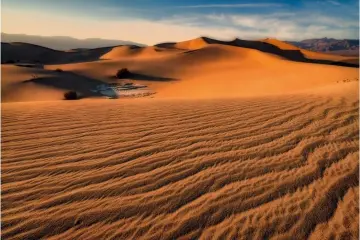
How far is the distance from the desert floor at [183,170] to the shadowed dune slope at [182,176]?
0.01 m

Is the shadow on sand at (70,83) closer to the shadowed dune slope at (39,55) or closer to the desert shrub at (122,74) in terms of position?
the desert shrub at (122,74)

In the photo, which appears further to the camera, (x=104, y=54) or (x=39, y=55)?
(x=104, y=54)

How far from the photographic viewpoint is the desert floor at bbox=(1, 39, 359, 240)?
259cm

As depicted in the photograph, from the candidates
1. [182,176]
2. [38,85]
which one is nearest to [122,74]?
[38,85]

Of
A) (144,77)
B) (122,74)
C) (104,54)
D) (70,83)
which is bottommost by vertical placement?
(70,83)

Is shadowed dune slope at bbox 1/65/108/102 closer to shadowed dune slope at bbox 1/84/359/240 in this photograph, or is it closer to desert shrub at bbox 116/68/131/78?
desert shrub at bbox 116/68/131/78

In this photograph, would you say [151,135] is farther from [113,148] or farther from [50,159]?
[50,159]

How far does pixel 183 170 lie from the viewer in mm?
3473

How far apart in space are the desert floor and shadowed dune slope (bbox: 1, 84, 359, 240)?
0.01 m

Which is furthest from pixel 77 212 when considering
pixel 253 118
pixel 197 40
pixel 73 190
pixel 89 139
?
pixel 197 40

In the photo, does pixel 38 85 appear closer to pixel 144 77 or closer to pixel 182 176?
pixel 144 77

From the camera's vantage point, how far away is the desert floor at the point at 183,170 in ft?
8.50

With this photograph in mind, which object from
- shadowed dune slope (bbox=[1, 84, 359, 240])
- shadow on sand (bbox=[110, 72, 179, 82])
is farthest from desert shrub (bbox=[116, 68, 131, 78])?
shadowed dune slope (bbox=[1, 84, 359, 240])

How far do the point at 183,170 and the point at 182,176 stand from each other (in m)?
0.14
